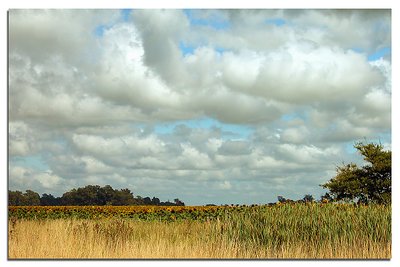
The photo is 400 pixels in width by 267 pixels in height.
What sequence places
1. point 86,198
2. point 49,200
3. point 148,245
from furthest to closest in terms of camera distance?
point 86,198 < point 49,200 < point 148,245

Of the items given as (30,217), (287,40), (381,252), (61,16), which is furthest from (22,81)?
(381,252)

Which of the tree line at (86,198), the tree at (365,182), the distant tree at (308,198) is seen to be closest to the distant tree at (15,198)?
the tree line at (86,198)

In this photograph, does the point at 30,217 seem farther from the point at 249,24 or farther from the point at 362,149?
the point at 362,149

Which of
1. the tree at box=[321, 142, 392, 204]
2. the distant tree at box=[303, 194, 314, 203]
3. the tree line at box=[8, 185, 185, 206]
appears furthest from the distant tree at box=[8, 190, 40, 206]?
the tree at box=[321, 142, 392, 204]

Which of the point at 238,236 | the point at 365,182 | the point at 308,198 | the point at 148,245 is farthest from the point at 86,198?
the point at 365,182

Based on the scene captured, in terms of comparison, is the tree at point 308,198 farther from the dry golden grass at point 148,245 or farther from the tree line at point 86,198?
the tree line at point 86,198

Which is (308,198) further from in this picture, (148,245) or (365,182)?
(365,182)

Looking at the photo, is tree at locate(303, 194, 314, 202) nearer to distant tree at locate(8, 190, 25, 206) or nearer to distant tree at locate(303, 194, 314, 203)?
distant tree at locate(303, 194, 314, 203)
